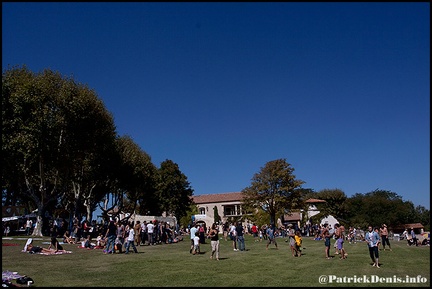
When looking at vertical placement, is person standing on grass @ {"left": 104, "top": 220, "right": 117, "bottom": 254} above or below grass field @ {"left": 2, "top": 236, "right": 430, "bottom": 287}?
above

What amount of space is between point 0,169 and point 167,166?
138ft

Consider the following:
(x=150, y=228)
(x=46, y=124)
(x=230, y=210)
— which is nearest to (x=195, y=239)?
(x=150, y=228)

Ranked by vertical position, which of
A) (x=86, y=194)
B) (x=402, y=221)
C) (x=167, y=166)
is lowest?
(x=402, y=221)

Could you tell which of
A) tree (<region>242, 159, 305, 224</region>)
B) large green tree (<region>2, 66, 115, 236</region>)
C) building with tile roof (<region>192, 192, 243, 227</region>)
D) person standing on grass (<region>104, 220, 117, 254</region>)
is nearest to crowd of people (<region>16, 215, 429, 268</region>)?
person standing on grass (<region>104, 220, 117, 254</region>)

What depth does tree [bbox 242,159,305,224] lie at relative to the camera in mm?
61250

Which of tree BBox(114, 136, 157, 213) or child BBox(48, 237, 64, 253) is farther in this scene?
tree BBox(114, 136, 157, 213)

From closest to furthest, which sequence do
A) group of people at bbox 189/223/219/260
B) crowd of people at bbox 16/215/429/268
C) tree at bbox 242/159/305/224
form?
group of people at bbox 189/223/219/260
crowd of people at bbox 16/215/429/268
tree at bbox 242/159/305/224

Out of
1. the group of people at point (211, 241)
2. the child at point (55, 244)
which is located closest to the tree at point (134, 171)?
the child at point (55, 244)

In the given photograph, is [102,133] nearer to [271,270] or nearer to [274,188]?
[271,270]

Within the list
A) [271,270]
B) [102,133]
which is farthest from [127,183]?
[271,270]

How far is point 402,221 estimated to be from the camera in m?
90.0

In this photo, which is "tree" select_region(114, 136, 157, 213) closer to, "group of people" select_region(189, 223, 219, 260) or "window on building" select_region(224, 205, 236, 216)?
"group of people" select_region(189, 223, 219, 260)

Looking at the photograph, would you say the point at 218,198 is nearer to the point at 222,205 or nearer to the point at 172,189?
the point at 222,205

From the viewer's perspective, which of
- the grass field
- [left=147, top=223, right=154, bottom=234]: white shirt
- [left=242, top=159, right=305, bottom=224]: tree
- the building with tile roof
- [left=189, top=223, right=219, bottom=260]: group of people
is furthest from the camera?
the building with tile roof
